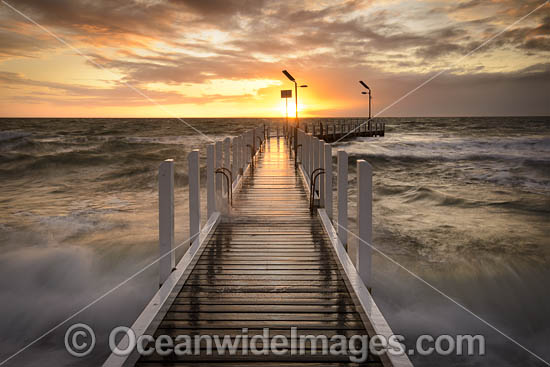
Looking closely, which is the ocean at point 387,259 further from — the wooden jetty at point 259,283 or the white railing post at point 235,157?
the wooden jetty at point 259,283

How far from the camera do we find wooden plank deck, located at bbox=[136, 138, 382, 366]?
11.2 feet

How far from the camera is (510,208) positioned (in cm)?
1986

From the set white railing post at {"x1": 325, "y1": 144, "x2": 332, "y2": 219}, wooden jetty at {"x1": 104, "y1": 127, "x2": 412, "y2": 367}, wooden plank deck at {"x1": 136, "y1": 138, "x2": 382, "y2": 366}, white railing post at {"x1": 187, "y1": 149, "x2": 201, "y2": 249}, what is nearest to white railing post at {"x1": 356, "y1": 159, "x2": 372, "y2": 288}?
wooden jetty at {"x1": 104, "y1": 127, "x2": 412, "y2": 367}

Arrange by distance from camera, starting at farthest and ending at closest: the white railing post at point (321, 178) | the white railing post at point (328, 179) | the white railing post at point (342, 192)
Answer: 1. the white railing post at point (321, 178)
2. the white railing post at point (328, 179)
3. the white railing post at point (342, 192)

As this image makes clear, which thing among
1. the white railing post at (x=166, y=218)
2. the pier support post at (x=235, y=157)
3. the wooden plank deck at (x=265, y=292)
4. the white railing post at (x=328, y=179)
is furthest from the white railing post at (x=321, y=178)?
the white railing post at (x=166, y=218)

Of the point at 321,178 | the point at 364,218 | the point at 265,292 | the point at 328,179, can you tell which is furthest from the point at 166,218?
the point at 321,178

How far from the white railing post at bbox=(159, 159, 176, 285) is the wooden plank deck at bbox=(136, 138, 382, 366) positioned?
0.31m

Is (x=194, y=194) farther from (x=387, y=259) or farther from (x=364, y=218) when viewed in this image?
(x=387, y=259)

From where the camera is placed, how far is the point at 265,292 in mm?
4246

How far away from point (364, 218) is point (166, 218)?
2.25m

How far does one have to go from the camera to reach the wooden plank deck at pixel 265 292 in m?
3.40

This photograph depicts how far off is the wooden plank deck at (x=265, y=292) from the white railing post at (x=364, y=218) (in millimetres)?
277

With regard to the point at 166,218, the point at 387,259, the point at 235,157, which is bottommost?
the point at 387,259

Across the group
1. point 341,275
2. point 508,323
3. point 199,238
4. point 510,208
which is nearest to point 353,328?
point 341,275
